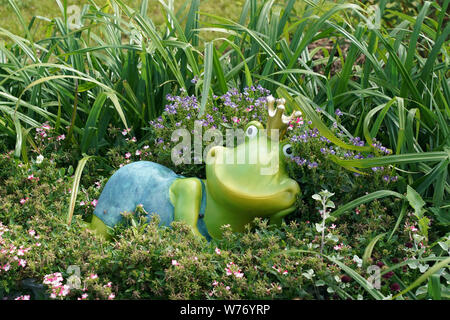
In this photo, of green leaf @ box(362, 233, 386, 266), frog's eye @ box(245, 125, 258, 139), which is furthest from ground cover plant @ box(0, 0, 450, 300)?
frog's eye @ box(245, 125, 258, 139)

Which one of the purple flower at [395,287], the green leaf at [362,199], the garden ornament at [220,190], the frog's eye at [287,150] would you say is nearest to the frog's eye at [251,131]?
the garden ornament at [220,190]

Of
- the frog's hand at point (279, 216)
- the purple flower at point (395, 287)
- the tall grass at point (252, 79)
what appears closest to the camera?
the purple flower at point (395, 287)

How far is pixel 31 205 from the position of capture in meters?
2.56

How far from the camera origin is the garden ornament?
2189mm

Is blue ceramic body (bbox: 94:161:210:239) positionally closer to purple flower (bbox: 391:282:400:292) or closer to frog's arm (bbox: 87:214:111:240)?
frog's arm (bbox: 87:214:111:240)

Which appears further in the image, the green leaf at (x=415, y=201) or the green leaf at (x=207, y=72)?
the green leaf at (x=207, y=72)

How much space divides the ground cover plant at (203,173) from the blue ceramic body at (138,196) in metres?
0.07

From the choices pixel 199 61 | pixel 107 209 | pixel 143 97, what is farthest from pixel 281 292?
pixel 199 61

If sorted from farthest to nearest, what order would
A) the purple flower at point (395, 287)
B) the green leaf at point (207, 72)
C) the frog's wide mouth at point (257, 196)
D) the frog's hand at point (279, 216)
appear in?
the green leaf at point (207, 72), the frog's hand at point (279, 216), the frog's wide mouth at point (257, 196), the purple flower at point (395, 287)

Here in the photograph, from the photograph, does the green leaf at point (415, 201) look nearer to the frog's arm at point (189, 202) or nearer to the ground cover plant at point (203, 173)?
the ground cover plant at point (203, 173)

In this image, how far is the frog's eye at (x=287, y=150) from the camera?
2330mm

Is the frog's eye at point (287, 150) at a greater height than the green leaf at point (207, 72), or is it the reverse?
the green leaf at point (207, 72)
